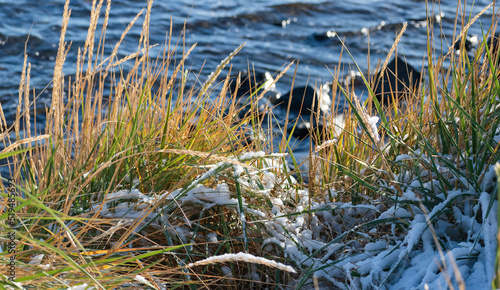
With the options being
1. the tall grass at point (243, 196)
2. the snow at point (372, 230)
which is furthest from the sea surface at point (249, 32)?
the snow at point (372, 230)

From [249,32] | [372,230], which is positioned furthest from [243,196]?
[249,32]

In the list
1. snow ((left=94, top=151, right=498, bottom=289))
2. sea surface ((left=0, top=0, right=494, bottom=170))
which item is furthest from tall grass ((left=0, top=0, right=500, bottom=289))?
sea surface ((left=0, top=0, right=494, bottom=170))

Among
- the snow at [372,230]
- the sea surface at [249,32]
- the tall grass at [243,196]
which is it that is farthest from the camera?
the sea surface at [249,32]

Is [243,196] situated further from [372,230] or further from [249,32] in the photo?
[249,32]

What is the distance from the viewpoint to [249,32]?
7.77m

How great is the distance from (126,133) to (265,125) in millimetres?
3168

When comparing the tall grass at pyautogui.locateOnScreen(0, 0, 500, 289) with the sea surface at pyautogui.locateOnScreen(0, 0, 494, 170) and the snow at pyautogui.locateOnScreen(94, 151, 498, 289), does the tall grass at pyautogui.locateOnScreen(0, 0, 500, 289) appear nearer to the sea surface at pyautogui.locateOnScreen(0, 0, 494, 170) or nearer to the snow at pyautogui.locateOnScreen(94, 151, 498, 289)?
the snow at pyautogui.locateOnScreen(94, 151, 498, 289)

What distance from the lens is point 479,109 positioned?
1955 millimetres

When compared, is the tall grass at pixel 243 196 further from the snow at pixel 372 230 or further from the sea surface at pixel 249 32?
the sea surface at pixel 249 32

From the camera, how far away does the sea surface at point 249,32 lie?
643cm

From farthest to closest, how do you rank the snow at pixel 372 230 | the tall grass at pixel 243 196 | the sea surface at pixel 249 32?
the sea surface at pixel 249 32 < the tall grass at pixel 243 196 < the snow at pixel 372 230

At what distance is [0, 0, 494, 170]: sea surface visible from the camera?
643cm

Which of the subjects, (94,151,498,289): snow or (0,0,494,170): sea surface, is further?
→ (0,0,494,170): sea surface

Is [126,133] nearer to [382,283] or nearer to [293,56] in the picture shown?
[382,283]
